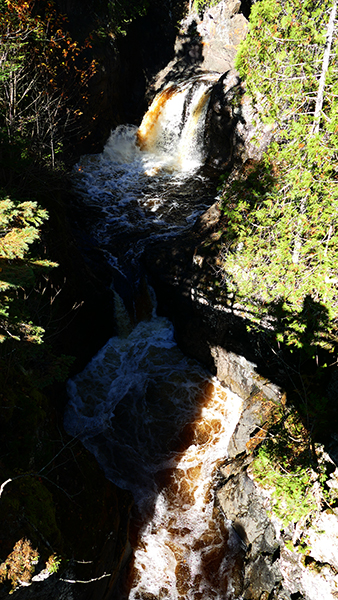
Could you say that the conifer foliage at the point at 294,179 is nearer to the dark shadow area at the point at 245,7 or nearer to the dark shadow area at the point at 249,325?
the dark shadow area at the point at 249,325

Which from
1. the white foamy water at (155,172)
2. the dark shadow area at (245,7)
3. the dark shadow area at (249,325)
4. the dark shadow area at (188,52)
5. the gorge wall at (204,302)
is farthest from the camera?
the dark shadow area at (188,52)

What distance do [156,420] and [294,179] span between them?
5905mm

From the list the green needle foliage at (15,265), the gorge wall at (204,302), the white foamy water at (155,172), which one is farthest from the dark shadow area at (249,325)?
the green needle foliage at (15,265)

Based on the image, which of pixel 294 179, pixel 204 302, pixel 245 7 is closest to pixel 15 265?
pixel 294 179

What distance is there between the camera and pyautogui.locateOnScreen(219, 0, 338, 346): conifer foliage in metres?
4.61

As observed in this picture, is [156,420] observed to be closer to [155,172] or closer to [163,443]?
[163,443]

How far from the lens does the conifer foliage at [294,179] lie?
461 centimetres

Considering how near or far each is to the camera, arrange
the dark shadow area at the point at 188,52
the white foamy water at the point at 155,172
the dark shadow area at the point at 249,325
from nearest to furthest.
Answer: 1. the dark shadow area at the point at 249,325
2. the white foamy water at the point at 155,172
3. the dark shadow area at the point at 188,52

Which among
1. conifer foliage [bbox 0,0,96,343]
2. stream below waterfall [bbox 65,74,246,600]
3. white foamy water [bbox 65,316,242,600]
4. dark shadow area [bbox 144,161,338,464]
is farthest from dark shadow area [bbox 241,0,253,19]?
white foamy water [bbox 65,316,242,600]

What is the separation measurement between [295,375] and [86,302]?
17.2 ft

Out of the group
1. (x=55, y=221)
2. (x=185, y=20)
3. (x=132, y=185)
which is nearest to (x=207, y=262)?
(x=55, y=221)

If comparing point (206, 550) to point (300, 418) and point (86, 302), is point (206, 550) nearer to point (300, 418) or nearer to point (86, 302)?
point (300, 418)

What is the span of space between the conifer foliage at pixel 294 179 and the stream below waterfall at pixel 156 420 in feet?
10.3

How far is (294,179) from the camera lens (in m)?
5.08
